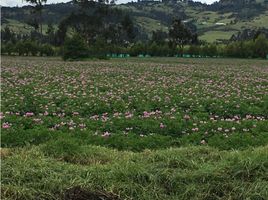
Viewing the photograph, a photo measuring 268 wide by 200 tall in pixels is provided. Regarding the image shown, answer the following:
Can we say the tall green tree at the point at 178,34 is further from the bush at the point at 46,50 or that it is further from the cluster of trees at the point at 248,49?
the bush at the point at 46,50

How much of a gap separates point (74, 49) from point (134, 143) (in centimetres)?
5240

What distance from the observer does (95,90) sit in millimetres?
20234

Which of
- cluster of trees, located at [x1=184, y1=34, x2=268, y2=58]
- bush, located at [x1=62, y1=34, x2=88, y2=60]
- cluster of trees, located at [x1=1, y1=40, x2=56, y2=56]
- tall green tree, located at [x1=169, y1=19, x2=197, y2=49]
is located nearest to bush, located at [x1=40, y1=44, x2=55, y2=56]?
cluster of trees, located at [x1=1, y1=40, x2=56, y2=56]

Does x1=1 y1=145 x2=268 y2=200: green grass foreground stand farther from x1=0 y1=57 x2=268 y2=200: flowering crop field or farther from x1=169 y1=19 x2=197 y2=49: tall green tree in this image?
x1=169 y1=19 x2=197 y2=49: tall green tree

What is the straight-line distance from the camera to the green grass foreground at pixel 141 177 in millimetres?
6582

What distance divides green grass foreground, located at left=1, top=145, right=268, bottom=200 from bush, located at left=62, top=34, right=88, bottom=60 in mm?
54408

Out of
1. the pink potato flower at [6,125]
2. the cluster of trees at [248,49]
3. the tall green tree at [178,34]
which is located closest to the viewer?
the pink potato flower at [6,125]

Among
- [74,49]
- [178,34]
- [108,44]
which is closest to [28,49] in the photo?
[108,44]

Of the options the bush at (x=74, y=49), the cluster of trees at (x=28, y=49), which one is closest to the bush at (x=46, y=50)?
the cluster of trees at (x=28, y=49)

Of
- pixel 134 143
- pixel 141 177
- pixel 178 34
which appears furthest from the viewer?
pixel 178 34

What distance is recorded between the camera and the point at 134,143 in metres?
10.6

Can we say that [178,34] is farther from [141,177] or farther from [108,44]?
[141,177]

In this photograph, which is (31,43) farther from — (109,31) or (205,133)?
(205,133)

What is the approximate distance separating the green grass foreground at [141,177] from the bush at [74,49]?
179ft
